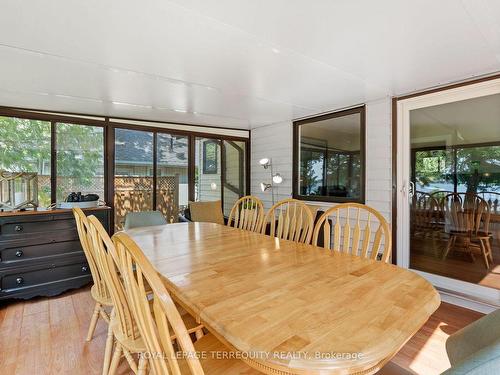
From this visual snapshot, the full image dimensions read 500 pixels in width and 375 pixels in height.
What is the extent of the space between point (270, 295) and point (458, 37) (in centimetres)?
221

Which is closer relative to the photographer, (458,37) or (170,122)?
(458,37)

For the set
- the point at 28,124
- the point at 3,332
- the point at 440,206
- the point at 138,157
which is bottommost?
the point at 3,332

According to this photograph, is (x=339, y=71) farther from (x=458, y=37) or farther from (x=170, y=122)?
(x=170, y=122)

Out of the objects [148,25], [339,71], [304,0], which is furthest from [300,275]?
[339,71]

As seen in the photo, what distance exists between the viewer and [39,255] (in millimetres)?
3049

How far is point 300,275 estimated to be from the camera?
1301 millimetres

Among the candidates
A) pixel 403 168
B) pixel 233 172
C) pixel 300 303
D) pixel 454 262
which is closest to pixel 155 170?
pixel 233 172

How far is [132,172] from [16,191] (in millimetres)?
1442

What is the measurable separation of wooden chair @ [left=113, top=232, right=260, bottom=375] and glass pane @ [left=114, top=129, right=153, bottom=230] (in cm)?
347

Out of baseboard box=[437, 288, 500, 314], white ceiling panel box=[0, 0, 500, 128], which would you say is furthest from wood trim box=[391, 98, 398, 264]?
baseboard box=[437, 288, 500, 314]

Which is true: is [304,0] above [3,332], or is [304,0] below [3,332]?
above

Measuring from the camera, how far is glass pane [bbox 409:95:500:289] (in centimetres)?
264

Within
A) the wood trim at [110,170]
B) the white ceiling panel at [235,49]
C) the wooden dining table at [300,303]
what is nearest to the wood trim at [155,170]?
the wood trim at [110,170]

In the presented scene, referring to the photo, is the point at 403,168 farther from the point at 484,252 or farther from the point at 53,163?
the point at 53,163
